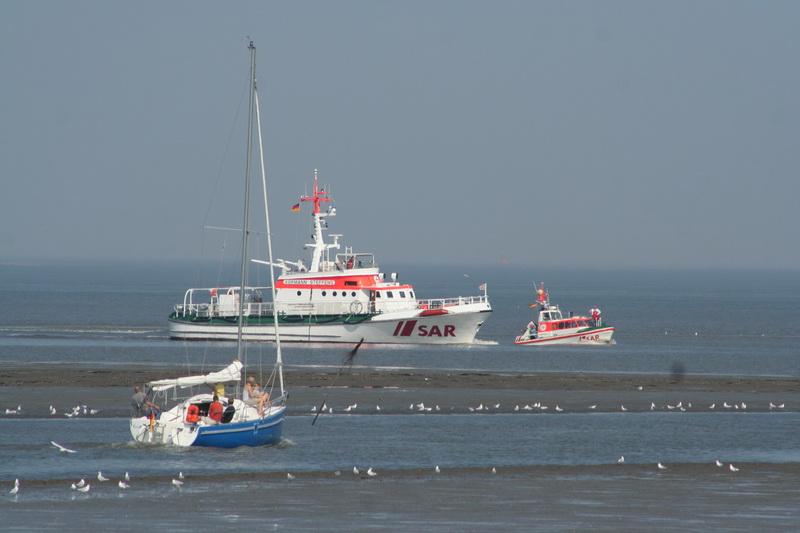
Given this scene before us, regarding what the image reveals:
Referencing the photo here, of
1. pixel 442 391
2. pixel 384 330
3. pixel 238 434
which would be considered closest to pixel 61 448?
pixel 238 434

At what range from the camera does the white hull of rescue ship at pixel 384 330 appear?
219 ft

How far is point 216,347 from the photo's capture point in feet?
213

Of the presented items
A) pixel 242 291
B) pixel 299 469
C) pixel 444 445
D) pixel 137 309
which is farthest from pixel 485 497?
pixel 137 309

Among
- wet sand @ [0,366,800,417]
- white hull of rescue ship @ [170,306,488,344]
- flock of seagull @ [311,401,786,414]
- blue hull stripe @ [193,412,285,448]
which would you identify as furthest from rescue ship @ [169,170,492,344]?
blue hull stripe @ [193,412,285,448]

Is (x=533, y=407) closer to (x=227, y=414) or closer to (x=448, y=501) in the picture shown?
(x=227, y=414)

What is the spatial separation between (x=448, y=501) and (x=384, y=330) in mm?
41427

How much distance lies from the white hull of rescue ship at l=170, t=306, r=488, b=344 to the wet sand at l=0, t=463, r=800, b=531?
37.6 m

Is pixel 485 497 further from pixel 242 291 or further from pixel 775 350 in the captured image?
pixel 775 350

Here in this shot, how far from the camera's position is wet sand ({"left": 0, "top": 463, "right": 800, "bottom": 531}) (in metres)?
22.9

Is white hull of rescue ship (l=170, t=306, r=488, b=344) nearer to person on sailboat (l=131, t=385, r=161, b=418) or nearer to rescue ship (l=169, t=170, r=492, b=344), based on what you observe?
rescue ship (l=169, t=170, r=492, b=344)

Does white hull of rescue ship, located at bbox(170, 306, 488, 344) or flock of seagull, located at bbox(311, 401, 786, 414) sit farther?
white hull of rescue ship, located at bbox(170, 306, 488, 344)

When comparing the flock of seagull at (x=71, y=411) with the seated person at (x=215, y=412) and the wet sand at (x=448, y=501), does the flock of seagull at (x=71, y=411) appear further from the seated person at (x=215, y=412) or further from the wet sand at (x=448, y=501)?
the wet sand at (x=448, y=501)

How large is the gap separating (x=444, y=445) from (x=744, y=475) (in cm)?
740

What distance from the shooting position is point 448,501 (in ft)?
82.8
